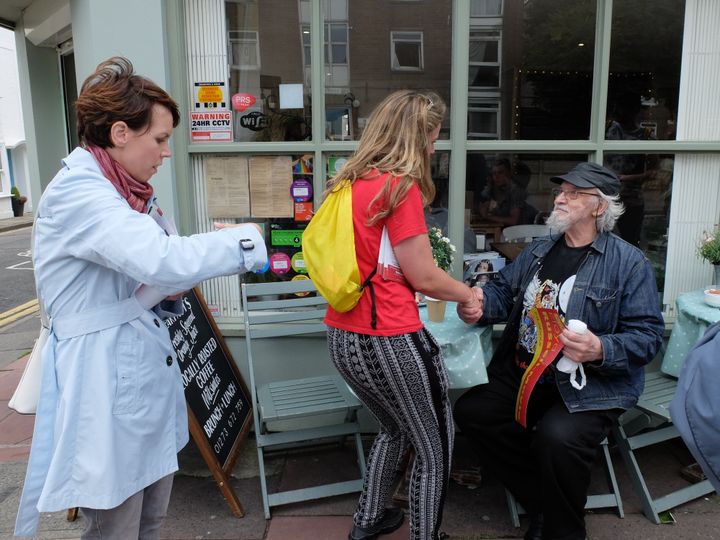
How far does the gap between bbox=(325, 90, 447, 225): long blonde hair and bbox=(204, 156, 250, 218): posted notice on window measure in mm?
1459

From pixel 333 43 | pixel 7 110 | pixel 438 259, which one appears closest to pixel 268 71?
pixel 333 43

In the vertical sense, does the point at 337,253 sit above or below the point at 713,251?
above

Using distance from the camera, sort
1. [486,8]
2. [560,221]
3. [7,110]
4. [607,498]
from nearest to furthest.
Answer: [560,221], [607,498], [486,8], [7,110]

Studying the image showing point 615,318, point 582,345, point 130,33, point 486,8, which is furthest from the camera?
point 486,8

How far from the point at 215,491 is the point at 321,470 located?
0.58 m

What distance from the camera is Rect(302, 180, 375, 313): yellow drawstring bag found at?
7.23ft

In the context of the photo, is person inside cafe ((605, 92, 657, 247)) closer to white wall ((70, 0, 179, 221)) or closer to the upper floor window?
the upper floor window

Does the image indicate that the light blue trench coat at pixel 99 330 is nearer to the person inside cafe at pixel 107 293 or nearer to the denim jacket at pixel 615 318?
the person inside cafe at pixel 107 293

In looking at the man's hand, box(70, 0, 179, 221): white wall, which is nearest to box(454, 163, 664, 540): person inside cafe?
the man's hand

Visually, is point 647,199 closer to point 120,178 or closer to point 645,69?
point 645,69

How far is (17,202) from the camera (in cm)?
1986

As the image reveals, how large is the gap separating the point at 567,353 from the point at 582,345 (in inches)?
3.3

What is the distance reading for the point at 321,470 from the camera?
3.46 metres

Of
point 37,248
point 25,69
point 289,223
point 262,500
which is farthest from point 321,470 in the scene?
point 25,69
